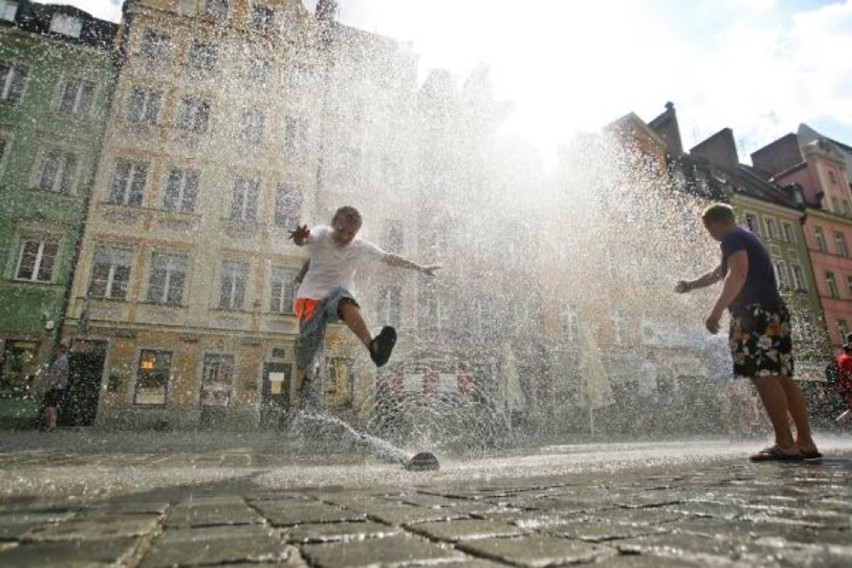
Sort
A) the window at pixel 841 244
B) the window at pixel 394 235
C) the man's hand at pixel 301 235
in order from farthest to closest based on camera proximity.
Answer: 1. the window at pixel 841 244
2. the window at pixel 394 235
3. the man's hand at pixel 301 235

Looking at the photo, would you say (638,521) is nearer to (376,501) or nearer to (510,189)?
(376,501)

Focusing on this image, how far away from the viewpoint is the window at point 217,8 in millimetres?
21809

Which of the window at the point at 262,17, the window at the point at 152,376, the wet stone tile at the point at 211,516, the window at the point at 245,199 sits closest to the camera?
the wet stone tile at the point at 211,516

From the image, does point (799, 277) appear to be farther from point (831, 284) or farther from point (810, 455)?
point (810, 455)

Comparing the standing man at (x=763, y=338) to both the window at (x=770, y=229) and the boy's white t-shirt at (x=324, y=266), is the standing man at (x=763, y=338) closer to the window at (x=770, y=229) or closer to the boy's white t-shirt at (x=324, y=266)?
the boy's white t-shirt at (x=324, y=266)

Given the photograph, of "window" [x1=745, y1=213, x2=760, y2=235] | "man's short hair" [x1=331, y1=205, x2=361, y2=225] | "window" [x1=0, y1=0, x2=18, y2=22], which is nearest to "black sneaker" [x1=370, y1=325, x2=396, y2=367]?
"man's short hair" [x1=331, y1=205, x2=361, y2=225]

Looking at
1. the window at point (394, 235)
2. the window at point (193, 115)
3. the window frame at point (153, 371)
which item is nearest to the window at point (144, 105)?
the window at point (193, 115)

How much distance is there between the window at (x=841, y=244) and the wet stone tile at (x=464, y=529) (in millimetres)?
42433

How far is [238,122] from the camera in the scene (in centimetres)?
2127

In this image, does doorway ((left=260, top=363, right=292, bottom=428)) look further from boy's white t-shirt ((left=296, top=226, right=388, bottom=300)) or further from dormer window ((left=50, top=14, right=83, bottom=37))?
dormer window ((left=50, top=14, right=83, bottom=37))

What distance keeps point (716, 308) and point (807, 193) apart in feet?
130

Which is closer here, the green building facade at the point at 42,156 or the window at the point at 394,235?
the green building facade at the point at 42,156

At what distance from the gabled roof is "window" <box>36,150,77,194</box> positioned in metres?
5.04

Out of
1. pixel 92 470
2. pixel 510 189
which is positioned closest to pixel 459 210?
pixel 510 189
